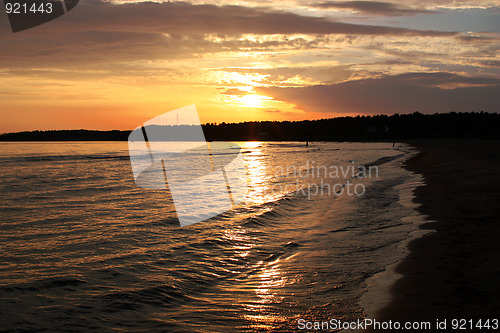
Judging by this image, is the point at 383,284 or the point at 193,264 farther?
the point at 193,264

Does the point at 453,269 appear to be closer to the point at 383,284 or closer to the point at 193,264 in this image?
the point at 383,284

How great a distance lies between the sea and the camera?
22.6ft

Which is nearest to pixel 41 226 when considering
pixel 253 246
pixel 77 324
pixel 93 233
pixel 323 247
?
pixel 93 233

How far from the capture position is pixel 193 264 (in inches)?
399

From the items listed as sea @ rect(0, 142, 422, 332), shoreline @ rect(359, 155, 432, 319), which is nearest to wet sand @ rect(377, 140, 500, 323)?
shoreline @ rect(359, 155, 432, 319)

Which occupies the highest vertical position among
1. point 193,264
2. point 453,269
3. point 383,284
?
point 453,269

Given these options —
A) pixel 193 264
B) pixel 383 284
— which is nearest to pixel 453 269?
pixel 383 284

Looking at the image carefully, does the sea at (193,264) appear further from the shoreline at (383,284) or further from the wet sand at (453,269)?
the wet sand at (453,269)

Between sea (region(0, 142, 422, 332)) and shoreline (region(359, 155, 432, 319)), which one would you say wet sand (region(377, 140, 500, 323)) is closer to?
shoreline (region(359, 155, 432, 319))

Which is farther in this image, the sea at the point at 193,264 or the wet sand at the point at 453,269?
the sea at the point at 193,264

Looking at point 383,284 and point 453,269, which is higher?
point 453,269

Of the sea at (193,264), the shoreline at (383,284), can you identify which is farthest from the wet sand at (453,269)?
the sea at (193,264)

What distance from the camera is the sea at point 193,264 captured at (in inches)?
271

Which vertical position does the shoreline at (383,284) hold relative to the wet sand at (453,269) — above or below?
below
